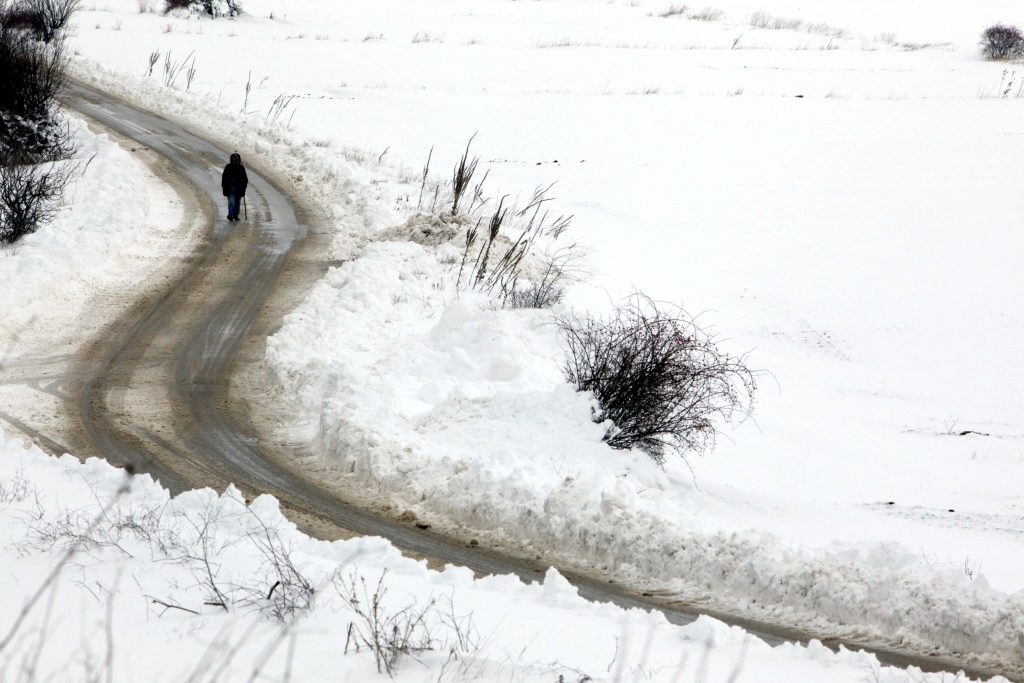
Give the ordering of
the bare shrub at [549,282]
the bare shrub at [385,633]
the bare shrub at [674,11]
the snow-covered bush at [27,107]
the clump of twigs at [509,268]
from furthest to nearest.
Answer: the bare shrub at [674,11] < the snow-covered bush at [27,107] < the clump of twigs at [509,268] < the bare shrub at [549,282] < the bare shrub at [385,633]

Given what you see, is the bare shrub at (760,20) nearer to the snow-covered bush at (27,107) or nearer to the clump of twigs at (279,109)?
the clump of twigs at (279,109)

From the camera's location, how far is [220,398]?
10.4 m

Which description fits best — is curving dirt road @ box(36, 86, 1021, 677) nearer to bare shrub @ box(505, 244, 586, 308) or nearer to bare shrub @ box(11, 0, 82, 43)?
bare shrub @ box(505, 244, 586, 308)

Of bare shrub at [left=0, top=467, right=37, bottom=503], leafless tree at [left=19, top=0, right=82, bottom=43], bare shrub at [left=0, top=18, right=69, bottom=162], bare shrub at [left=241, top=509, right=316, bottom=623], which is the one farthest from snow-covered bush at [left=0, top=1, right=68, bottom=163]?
bare shrub at [left=241, top=509, right=316, bottom=623]

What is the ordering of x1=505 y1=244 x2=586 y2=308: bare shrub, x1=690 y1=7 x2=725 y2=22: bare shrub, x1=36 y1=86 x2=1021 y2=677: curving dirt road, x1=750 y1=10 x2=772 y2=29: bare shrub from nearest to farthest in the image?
x1=36 y1=86 x2=1021 y2=677: curving dirt road, x1=505 y1=244 x2=586 y2=308: bare shrub, x1=750 y1=10 x2=772 y2=29: bare shrub, x1=690 y1=7 x2=725 y2=22: bare shrub

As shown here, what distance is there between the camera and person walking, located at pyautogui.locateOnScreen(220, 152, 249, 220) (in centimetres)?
1775

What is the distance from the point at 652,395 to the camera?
9.48 m

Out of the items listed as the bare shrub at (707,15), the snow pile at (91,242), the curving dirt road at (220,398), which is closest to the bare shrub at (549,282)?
the curving dirt road at (220,398)

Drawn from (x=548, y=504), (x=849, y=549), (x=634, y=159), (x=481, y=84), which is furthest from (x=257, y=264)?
(x=481, y=84)

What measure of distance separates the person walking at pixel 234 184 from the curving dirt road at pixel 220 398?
38 centimetres

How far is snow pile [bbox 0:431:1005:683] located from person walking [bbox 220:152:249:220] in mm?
11657

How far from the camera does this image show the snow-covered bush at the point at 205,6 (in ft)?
173

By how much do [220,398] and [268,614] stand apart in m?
5.83

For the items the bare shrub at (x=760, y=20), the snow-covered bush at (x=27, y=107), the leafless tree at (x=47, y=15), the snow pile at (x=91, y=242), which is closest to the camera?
the snow pile at (x=91, y=242)
